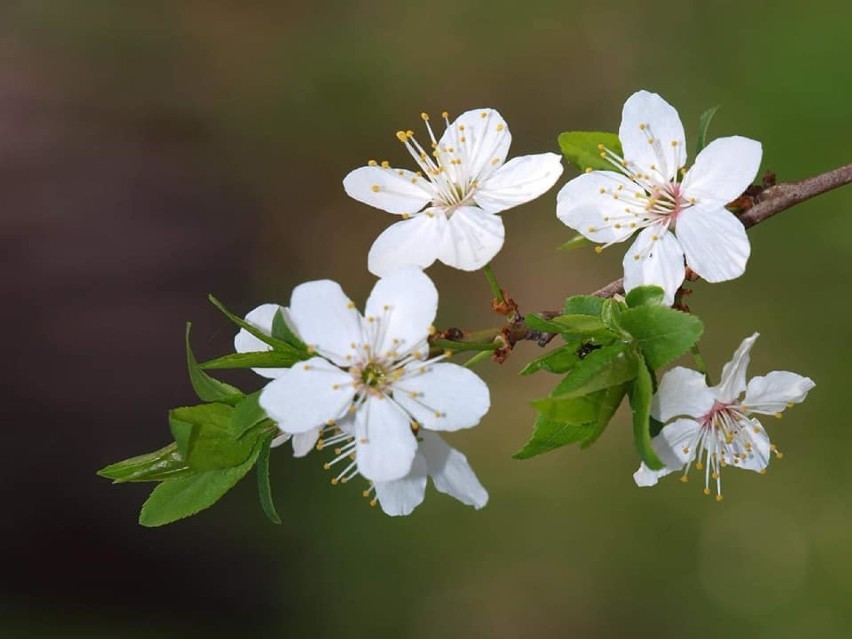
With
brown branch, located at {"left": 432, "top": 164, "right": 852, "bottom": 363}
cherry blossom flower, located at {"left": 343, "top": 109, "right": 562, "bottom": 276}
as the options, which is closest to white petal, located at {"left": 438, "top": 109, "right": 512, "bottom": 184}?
cherry blossom flower, located at {"left": 343, "top": 109, "right": 562, "bottom": 276}

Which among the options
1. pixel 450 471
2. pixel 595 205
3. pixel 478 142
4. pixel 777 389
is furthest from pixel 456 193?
pixel 777 389

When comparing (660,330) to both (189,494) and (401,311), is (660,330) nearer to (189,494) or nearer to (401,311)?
(401,311)

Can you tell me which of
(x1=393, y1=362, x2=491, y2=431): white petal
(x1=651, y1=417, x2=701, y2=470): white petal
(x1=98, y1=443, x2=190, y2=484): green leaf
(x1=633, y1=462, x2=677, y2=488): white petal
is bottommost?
(x1=633, y1=462, x2=677, y2=488): white petal

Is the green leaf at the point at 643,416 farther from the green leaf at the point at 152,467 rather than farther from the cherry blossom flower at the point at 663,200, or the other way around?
the green leaf at the point at 152,467

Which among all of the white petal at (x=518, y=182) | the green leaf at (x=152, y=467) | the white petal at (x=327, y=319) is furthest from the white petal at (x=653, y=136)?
the green leaf at (x=152, y=467)

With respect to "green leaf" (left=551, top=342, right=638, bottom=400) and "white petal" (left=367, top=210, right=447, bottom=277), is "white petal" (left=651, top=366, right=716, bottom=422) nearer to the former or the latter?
"green leaf" (left=551, top=342, right=638, bottom=400)

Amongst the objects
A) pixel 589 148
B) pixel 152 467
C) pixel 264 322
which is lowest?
pixel 152 467

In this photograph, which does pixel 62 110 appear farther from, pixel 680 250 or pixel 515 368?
pixel 680 250
